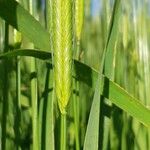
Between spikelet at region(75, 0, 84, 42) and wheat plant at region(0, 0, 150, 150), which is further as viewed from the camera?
spikelet at region(75, 0, 84, 42)

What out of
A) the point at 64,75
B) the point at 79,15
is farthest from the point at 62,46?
the point at 79,15

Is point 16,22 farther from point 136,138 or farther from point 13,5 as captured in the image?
point 136,138

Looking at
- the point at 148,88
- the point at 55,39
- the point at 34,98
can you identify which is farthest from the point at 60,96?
the point at 148,88

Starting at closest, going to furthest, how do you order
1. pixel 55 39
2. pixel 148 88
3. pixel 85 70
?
pixel 55 39, pixel 85 70, pixel 148 88

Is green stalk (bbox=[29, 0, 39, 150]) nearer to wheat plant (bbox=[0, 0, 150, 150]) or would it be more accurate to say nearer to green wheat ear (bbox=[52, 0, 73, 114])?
wheat plant (bbox=[0, 0, 150, 150])

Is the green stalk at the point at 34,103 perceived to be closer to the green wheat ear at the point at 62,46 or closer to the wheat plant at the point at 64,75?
the wheat plant at the point at 64,75

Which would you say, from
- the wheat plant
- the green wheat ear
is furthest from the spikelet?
the green wheat ear

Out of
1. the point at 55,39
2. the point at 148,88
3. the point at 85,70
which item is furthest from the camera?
the point at 148,88
